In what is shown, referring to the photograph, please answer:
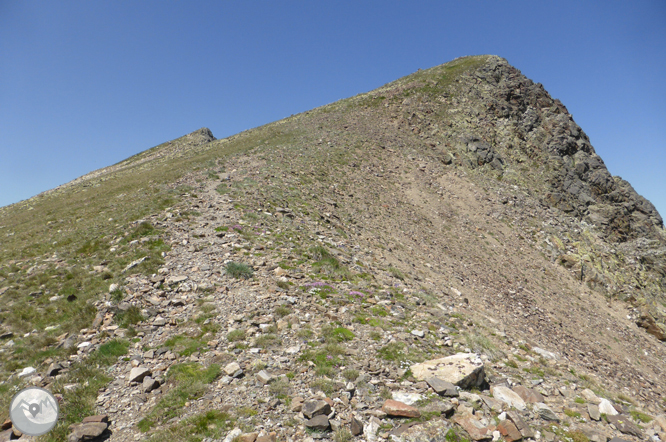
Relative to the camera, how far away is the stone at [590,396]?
28.9 feet

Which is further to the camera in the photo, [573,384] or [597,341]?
[597,341]

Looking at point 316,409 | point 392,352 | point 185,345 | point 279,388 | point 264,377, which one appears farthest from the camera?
point 185,345

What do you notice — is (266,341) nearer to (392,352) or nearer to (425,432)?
(392,352)

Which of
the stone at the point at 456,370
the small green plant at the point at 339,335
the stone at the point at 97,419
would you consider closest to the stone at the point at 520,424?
the stone at the point at 456,370

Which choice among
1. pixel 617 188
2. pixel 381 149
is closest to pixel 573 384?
pixel 381 149

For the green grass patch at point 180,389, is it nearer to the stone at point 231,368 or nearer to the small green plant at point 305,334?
the stone at point 231,368

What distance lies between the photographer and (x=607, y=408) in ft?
27.9

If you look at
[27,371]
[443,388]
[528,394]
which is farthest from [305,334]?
[27,371]

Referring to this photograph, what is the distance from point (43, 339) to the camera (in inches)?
409

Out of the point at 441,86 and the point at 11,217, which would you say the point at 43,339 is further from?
the point at 441,86

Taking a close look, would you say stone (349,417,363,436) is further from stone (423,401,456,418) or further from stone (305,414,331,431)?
stone (423,401,456,418)

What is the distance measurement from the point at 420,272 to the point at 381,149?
23.7 meters

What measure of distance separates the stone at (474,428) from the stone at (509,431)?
8.7 inches

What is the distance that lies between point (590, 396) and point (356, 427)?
7421 millimetres
